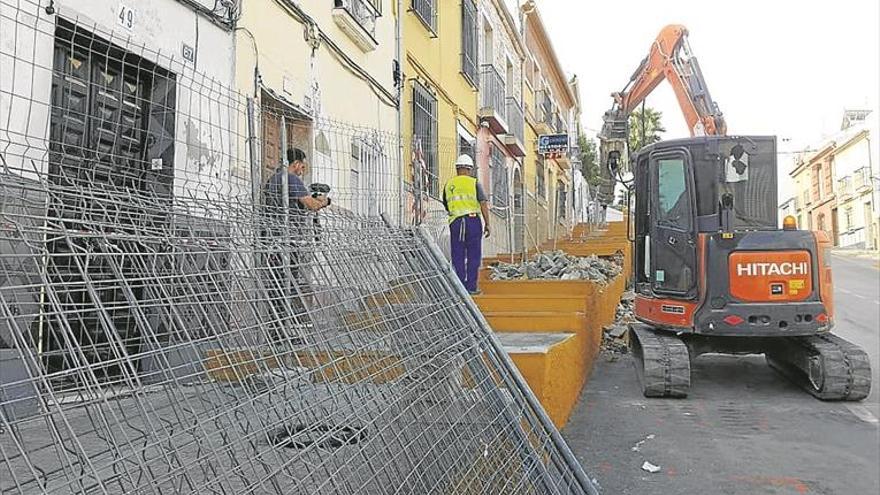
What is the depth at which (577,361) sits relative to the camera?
21.2 feet

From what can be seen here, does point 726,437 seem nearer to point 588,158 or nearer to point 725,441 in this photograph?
point 725,441

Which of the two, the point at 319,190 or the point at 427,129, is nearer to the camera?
the point at 319,190

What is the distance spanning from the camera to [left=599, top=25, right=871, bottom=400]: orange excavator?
7.02 m

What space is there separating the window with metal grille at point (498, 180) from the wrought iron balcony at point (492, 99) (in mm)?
590

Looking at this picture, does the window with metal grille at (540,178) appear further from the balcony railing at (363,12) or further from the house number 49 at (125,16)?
the house number 49 at (125,16)

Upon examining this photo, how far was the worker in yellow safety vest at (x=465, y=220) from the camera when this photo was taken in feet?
27.2

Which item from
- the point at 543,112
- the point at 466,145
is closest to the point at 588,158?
the point at 543,112

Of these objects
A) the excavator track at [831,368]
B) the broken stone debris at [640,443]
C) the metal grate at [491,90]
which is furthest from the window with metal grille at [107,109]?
the metal grate at [491,90]

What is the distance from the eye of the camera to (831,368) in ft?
22.4

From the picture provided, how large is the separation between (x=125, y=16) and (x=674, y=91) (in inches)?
332

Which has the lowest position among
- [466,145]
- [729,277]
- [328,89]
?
[729,277]

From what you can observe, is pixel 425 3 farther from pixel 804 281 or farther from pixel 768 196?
pixel 804 281

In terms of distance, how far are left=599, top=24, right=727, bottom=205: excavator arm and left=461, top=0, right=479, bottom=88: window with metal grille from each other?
3.63 m

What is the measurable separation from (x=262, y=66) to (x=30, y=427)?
19.5 feet
